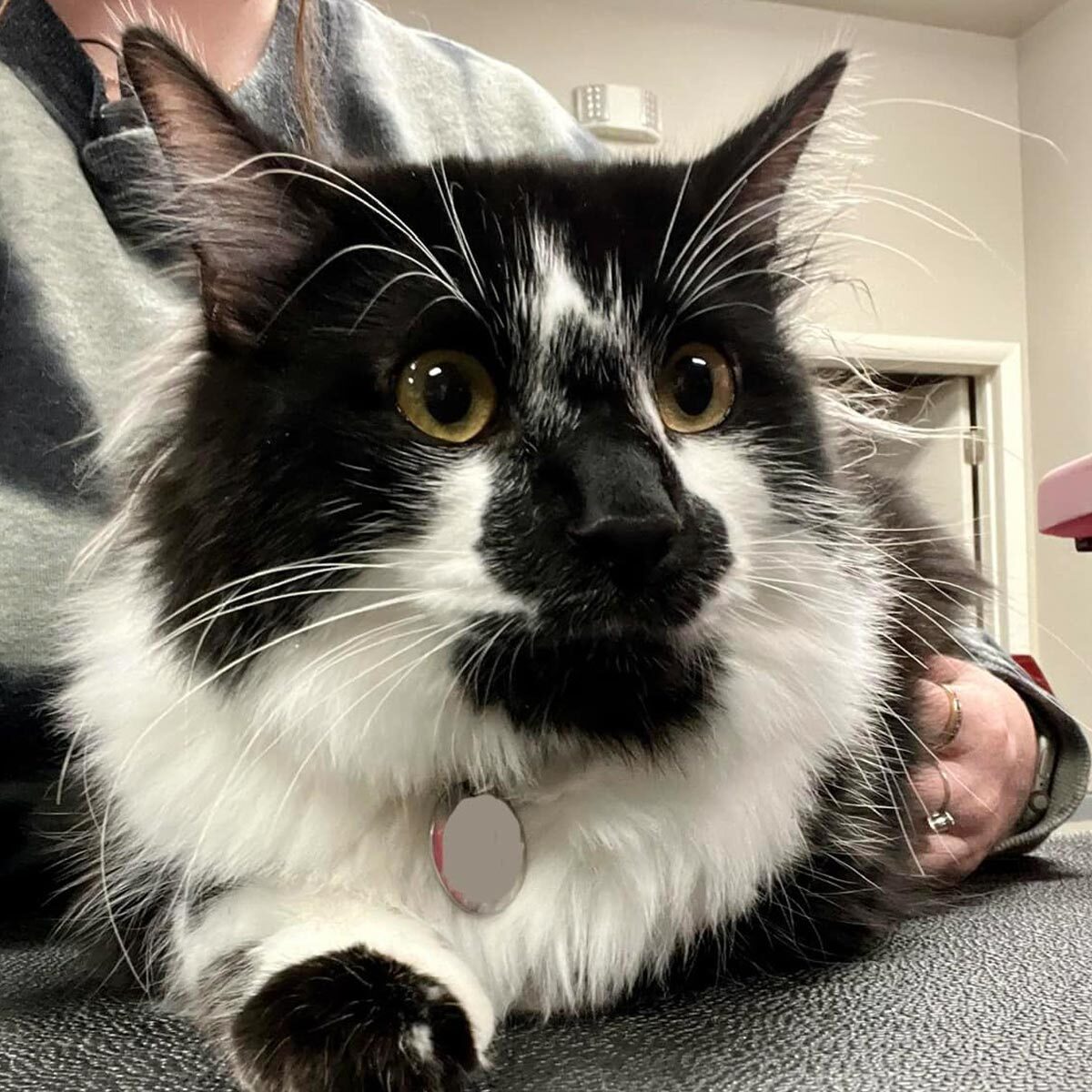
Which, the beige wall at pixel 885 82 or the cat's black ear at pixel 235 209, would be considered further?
the beige wall at pixel 885 82

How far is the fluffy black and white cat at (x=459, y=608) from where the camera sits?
603 mm

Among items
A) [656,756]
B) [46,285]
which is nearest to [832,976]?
[656,756]

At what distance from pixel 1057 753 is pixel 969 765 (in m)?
0.20

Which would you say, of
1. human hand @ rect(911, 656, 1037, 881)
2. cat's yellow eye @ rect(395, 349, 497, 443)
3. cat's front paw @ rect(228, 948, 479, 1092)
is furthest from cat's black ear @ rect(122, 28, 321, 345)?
human hand @ rect(911, 656, 1037, 881)

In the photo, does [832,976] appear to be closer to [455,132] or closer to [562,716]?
[562,716]

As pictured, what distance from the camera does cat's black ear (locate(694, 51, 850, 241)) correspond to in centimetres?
78

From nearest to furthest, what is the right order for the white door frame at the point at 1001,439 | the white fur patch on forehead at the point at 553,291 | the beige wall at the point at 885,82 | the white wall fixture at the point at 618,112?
the white fur patch on forehead at the point at 553,291
the white wall fixture at the point at 618,112
the beige wall at the point at 885,82
the white door frame at the point at 1001,439

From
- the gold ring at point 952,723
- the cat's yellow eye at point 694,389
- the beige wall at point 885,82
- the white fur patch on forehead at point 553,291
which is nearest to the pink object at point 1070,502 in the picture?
the gold ring at point 952,723

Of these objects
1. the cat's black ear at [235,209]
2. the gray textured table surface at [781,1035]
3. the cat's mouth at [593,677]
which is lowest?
the gray textured table surface at [781,1035]

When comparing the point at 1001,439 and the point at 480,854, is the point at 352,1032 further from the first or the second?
the point at 1001,439

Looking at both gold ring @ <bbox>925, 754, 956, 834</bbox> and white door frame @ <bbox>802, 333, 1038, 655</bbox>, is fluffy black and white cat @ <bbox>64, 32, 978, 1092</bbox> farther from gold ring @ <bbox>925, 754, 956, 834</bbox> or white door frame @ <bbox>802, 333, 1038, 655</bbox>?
white door frame @ <bbox>802, 333, 1038, 655</bbox>

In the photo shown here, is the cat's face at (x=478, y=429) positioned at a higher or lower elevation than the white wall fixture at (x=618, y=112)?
lower

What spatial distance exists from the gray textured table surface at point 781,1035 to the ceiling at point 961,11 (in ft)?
9.86

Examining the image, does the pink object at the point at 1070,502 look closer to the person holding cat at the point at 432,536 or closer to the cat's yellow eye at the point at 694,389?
the person holding cat at the point at 432,536
